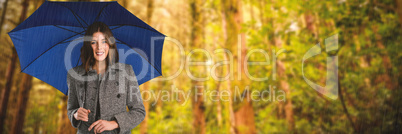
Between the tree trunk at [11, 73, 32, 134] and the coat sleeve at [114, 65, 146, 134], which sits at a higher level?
the coat sleeve at [114, 65, 146, 134]

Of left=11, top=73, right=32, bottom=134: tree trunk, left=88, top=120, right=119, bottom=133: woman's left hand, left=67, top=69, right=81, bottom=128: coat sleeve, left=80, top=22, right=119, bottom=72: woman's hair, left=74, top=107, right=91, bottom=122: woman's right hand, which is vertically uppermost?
left=80, top=22, right=119, bottom=72: woman's hair

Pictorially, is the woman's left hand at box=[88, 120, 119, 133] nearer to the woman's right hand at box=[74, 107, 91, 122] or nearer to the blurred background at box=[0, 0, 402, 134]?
the woman's right hand at box=[74, 107, 91, 122]

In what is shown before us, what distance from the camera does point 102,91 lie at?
72.2 inches

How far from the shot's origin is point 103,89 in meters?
1.84

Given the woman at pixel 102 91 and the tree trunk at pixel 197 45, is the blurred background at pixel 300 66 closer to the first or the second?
the tree trunk at pixel 197 45

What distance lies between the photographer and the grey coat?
1.81m

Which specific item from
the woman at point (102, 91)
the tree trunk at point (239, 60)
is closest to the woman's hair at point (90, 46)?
the woman at point (102, 91)

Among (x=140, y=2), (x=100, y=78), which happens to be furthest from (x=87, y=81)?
(x=140, y=2)

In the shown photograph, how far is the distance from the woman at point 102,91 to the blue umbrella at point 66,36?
20cm

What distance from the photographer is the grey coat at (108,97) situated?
181 centimetres

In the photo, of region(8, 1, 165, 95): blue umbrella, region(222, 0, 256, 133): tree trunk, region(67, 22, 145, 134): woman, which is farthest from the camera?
region(222, 0, 256, 133): tree trunk

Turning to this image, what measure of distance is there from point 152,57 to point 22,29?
952 mm

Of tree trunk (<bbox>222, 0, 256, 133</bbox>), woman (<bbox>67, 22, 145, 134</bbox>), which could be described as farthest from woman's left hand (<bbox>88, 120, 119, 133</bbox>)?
tree trunk (<bbox>222, 0, 256, 133</bbox>)

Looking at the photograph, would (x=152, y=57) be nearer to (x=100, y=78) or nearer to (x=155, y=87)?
(x=100, y=78)
